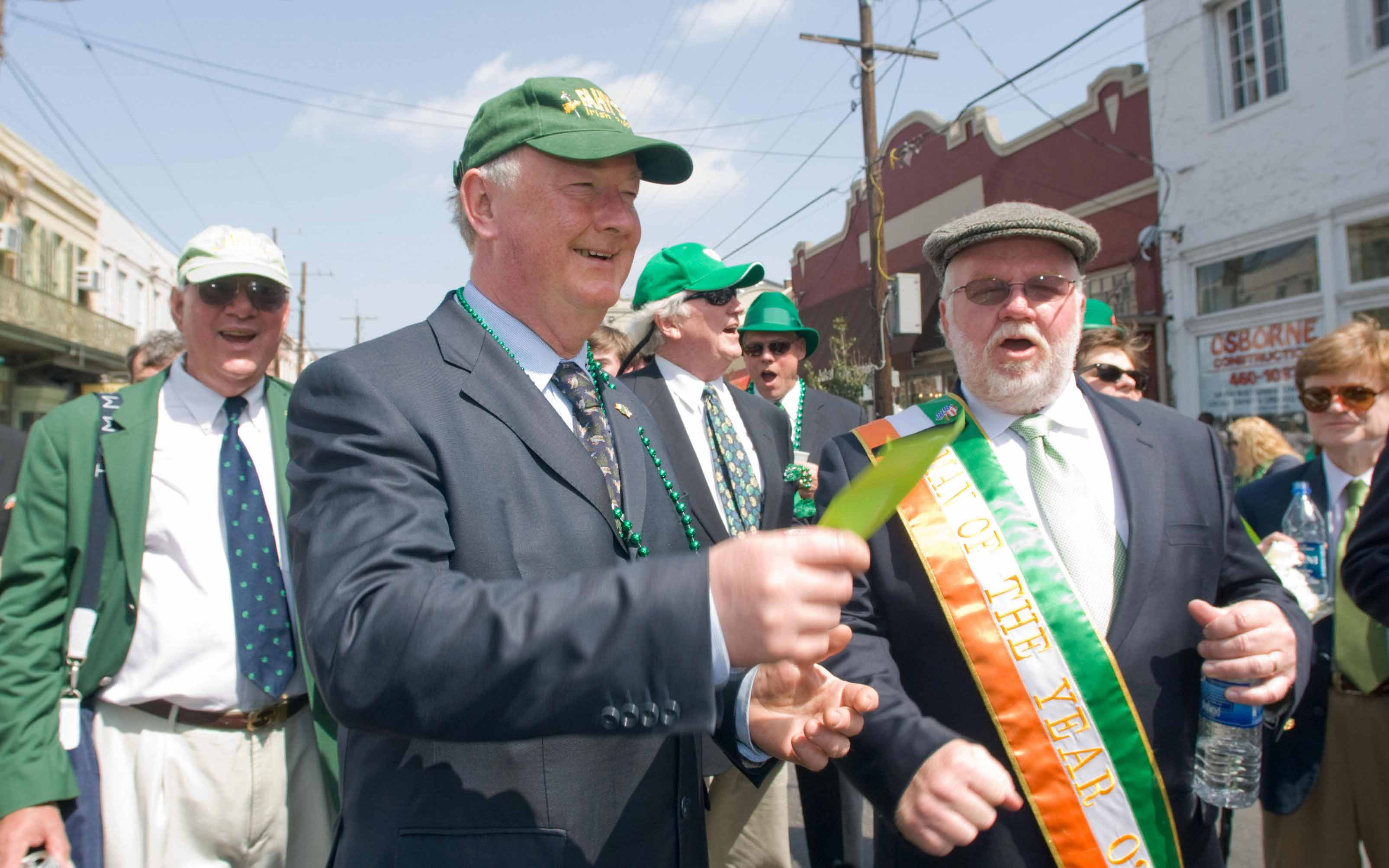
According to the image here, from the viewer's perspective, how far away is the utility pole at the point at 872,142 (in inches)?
520

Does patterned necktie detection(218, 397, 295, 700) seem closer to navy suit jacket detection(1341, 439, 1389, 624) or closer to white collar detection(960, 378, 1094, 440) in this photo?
white collar detection(960, 378, 1094, 440)

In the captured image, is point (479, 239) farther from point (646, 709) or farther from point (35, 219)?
point (35, 219)

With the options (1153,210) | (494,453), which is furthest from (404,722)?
(1153,210)

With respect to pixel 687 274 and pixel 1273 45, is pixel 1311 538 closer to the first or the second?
pixel 687 274

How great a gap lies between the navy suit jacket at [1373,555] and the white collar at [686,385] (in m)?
2.07

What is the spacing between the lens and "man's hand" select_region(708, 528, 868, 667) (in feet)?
2.72

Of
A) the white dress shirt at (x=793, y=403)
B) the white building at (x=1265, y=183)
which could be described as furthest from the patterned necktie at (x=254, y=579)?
the white building at (x=1265, y=183)

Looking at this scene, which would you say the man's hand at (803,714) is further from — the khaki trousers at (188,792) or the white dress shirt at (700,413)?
the white dress shirt at (700,413)

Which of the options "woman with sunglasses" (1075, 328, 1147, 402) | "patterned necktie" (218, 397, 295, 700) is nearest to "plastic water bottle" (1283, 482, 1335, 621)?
"woman with sunglasses" (1075, 328, 1147, 402)

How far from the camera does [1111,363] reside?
12.0 ft

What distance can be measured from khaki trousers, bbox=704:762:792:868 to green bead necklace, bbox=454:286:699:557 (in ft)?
5.78

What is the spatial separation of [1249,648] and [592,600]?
138 centimetres

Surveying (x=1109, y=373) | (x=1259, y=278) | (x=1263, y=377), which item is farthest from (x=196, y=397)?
(x=1259, y=278)

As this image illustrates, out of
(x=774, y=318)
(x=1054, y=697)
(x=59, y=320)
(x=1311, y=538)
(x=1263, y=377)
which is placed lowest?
(x=1054, y=697)
